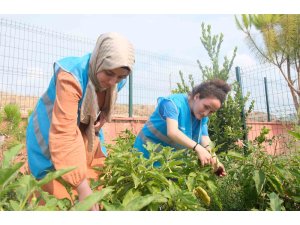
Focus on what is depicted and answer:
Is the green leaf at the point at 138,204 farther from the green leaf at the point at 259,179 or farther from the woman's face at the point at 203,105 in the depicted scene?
the woman's face at the point at 203,105

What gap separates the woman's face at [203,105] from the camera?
2.34m

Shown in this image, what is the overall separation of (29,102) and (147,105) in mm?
2438

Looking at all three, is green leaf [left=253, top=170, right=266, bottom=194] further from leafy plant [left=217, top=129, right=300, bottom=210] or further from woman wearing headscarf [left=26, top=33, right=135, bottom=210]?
woman wearing headscarf [left=26, top=33, right=135, bottom=210]

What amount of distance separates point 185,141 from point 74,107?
0.82 meters

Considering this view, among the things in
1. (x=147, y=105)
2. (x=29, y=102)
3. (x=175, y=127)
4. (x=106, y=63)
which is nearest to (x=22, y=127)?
(x=29, y=102)

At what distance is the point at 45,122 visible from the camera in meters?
1.66

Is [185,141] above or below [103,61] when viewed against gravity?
below

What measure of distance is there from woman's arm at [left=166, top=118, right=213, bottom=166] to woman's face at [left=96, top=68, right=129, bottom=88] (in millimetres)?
559

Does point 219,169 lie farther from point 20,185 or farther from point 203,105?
point 20,185

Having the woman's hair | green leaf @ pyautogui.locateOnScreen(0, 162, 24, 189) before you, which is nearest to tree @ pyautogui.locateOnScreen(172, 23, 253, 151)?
the woman's hair

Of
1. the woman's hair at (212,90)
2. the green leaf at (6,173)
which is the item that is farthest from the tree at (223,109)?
the green leaf at (6,173)

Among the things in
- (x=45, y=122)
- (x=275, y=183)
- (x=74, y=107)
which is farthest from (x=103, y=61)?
(x=275, y=183)

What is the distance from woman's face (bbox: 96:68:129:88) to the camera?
1615 mm

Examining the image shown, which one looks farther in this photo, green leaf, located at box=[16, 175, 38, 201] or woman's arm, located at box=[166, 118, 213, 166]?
woman's arm, located at box=[166, 118, 213, 166]
